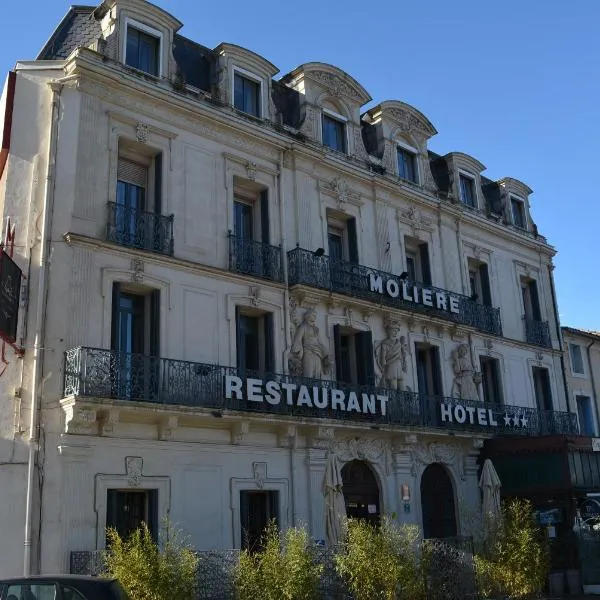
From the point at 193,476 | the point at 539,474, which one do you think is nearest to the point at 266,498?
the point at 193,476

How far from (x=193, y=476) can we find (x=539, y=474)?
10601mm

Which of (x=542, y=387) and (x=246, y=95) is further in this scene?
(x=542, y=387)

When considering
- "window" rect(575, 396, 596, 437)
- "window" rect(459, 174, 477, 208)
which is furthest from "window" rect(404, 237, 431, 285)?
"window" rect(575, 396, 596, 437)

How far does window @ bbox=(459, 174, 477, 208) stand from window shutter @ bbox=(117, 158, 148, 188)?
12933mm

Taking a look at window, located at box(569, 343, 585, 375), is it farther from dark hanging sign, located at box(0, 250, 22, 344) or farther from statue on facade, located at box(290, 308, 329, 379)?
dark hanging sign, located at box(0, 250, 22, 344)

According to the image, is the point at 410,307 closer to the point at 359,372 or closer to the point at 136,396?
the point at 359,372

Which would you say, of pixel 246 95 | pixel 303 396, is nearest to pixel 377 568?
pixel 303 396

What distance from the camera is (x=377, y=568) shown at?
13.4 m

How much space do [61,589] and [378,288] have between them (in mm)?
13792

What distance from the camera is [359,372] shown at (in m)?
21.5

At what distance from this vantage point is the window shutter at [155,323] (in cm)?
1694

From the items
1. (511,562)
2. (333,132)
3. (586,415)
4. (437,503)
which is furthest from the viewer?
(586,415)

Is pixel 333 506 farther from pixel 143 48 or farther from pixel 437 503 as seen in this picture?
pixel 143 48

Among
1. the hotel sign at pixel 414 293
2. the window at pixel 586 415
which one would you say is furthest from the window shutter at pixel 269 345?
the window at pixel 586 415
